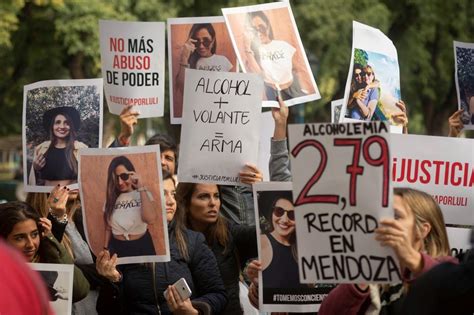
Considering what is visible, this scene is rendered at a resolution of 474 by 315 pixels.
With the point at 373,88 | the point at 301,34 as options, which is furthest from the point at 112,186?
the point at 301,34

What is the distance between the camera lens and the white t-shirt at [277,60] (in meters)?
7.42

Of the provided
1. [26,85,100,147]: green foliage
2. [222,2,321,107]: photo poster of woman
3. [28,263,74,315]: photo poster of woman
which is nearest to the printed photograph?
[222,2,321,107]: photo poster of woman

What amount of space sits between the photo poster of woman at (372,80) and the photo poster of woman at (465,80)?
50cm

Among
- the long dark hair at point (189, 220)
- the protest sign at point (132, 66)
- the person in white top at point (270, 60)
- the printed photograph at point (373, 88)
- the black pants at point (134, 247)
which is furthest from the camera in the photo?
the protest sign at point (132, 66)

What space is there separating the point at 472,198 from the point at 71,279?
2.12m

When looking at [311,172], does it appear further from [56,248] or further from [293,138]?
[56,248]

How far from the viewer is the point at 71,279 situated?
5.73 m

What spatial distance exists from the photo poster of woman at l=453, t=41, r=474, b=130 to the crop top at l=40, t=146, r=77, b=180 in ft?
7.49

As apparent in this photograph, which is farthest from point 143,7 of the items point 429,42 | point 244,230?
point 244,230

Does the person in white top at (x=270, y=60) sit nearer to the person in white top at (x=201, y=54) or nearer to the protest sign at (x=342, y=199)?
the person in white top at (x=201, y=54)

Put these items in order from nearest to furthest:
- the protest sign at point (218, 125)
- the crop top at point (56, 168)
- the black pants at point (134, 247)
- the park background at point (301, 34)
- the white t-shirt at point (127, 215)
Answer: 1. the black pants at point (134, 247)
2. the white t-shirt at point (127, 215)
3. the protest sign at point (218, 125)
4. the crop top at point (56, 168)
5. the park background at point (301, 34)

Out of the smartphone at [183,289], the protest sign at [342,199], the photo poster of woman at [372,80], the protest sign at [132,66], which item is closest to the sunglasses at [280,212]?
the smartphone at [183,289]

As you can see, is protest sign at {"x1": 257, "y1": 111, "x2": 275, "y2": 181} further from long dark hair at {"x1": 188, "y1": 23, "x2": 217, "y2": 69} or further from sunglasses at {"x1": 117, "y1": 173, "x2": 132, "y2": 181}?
sunglasses at {"x1": 117, "y1": 173, "x2": 132, "y2": 181}

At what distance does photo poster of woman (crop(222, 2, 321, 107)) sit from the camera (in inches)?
292
